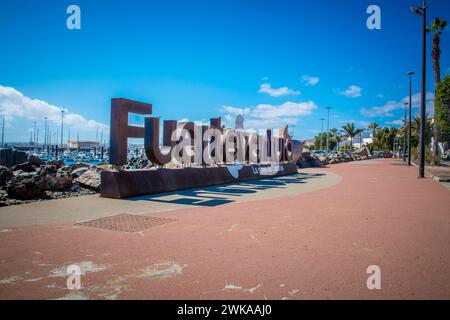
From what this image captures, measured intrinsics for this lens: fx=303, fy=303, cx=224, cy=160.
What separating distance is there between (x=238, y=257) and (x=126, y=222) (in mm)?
3280

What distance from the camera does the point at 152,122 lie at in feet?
38.3

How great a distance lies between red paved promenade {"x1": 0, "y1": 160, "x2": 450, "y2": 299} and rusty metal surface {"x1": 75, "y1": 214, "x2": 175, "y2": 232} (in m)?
0.29

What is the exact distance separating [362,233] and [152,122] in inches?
330

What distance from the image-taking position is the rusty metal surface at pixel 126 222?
6.44 m

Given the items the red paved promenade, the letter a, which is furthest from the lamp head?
the letter a

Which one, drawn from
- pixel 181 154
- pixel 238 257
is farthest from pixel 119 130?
pixel 238 257

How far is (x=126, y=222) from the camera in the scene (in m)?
6.89

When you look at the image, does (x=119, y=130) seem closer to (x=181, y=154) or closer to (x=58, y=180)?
(x=58, y=180)

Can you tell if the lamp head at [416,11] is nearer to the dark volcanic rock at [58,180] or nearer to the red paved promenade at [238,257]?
the red paved promenade at [238,257]

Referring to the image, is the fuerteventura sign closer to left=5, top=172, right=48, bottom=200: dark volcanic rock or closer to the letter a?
left=5, top=172, right=48, bottom=200: dark volcanic rock

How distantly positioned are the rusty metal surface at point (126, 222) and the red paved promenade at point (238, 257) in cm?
29
